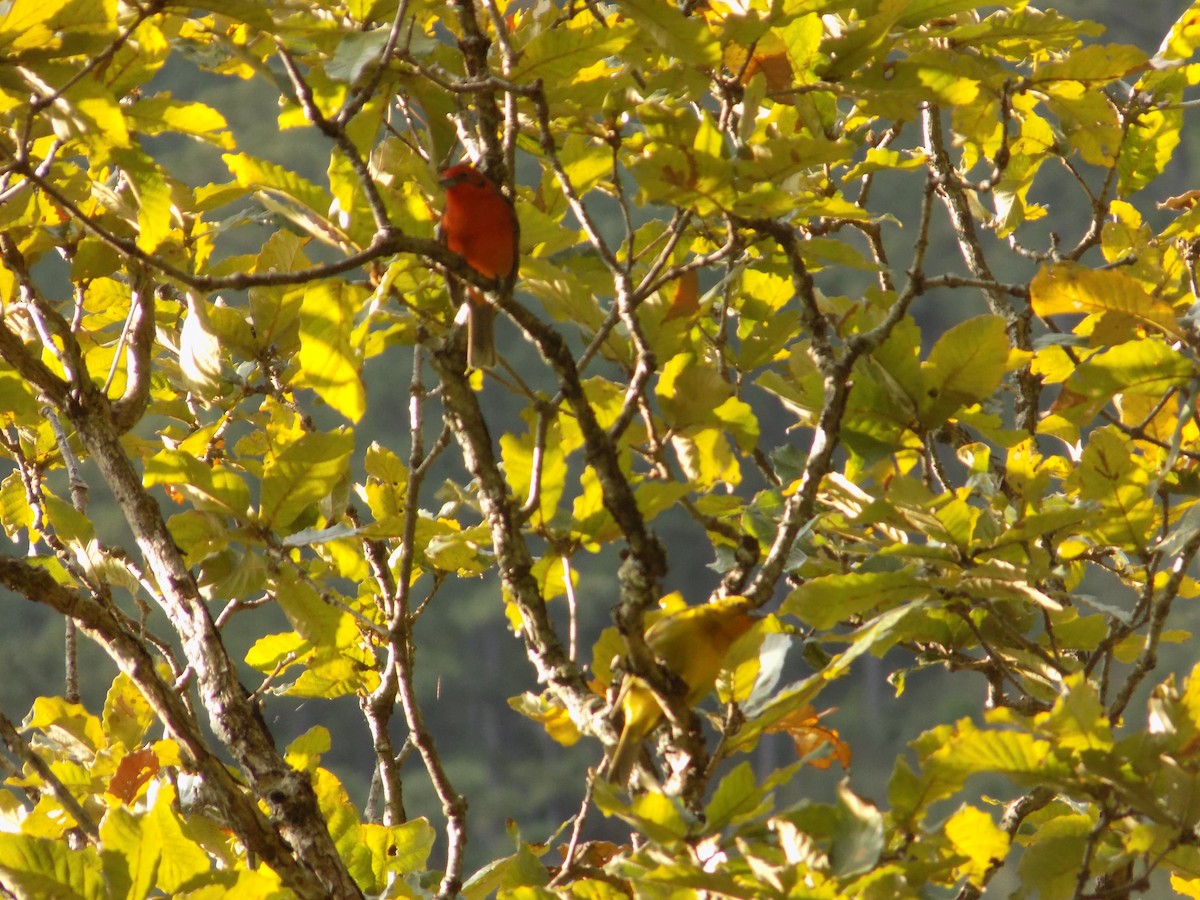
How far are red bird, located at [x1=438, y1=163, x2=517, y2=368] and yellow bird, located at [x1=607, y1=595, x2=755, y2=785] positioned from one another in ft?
0.83

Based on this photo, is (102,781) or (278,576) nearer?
(278,576)

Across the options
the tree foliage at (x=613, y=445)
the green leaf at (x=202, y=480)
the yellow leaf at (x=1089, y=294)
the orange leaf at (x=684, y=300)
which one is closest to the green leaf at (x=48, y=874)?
the tree foliage at (x=613, y=445)

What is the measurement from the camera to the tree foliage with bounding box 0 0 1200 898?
0.69 m

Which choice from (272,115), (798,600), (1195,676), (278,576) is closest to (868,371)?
(798,600)

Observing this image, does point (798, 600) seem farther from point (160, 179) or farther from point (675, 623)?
point (160, 179)

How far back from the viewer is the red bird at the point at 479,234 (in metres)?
0.87

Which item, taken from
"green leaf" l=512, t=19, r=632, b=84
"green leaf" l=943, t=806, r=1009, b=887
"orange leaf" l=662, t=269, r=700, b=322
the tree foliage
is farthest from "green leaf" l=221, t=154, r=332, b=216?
"green leaf" l=943, t=806, r=1009, b=887

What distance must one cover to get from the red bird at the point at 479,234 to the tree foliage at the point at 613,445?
0.09ft

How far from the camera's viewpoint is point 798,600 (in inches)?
31.2

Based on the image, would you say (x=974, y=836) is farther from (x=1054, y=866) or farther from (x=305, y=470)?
(x=305, y=470)

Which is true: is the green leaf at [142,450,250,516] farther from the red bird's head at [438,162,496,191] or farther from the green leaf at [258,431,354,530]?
the red bird's head at [438,162,496,191]

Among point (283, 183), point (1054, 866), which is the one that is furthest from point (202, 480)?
point (1054, 866)

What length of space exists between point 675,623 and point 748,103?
1.14 feet

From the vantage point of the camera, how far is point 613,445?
825mm
